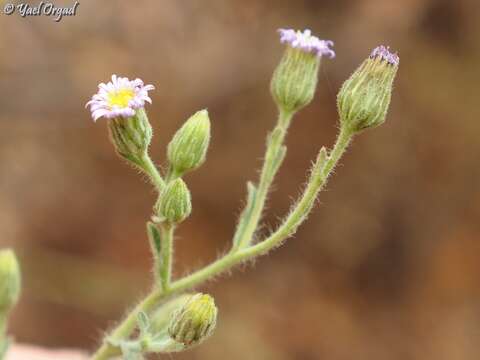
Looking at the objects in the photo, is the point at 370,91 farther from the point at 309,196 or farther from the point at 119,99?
the point at 119,99

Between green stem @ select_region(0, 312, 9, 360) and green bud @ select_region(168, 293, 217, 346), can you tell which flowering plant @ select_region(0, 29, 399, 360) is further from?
green stem @ select_region(0, 312, 9, 360)

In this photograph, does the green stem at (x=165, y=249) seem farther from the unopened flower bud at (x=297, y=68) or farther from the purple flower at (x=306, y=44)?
the purple flower at (x=306, y=44)

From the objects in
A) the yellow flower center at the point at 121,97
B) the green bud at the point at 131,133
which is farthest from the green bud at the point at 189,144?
the yellow flower center at the point at 121,97

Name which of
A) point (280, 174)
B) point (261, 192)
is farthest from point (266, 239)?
point (280, 174)

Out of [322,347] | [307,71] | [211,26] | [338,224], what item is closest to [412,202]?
[338,224]

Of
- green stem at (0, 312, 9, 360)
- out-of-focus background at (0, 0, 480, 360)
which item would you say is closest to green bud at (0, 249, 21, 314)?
green stem at (0, 312, 9, 360)

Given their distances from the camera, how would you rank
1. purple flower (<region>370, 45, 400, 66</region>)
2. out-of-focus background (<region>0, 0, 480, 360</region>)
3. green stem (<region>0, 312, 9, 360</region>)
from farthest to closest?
out-of-focus background (<region>0, 0, 480, 360</region>), green stem (<region>0, 312, 9, 360</region>), purple flower (<region>370, 45, 400, 66</region>)

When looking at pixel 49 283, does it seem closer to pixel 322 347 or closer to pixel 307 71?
pixel 322 347
